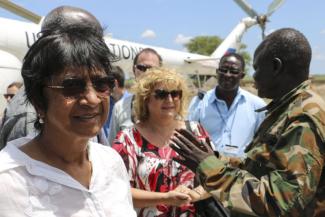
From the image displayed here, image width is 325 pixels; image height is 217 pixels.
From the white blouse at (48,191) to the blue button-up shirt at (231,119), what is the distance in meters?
2.49

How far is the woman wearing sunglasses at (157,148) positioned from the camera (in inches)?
94.2

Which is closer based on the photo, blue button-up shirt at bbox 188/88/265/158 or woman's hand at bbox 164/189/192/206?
woman's hand at bbox 164/189/192/206

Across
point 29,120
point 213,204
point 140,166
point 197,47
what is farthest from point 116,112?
point 197,47

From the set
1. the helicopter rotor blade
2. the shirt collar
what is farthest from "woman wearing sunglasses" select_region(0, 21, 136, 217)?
the helicopter rotor blade

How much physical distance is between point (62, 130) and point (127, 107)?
7.49 feet

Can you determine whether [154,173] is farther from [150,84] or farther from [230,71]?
[230,71]

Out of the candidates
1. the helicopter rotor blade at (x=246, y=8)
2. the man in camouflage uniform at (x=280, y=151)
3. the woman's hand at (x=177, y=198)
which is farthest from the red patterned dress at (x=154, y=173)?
the helicopter rotor blade at (x=246, y=8)

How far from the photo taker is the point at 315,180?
1.65 meters

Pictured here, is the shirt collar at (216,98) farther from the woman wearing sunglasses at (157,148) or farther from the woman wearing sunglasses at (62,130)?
the woman wearing sunglasses at (62,130)

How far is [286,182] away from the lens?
5.39ft

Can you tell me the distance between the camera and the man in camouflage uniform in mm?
1644

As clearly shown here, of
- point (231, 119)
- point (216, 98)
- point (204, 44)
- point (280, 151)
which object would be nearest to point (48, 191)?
point (280, 151)

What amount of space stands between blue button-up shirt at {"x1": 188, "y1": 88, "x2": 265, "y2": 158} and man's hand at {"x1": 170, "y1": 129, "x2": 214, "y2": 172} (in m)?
1.89

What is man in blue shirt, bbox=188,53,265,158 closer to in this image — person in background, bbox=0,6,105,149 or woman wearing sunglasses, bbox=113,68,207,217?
woman wearing sunglasses, bbox=113,68,207,217
